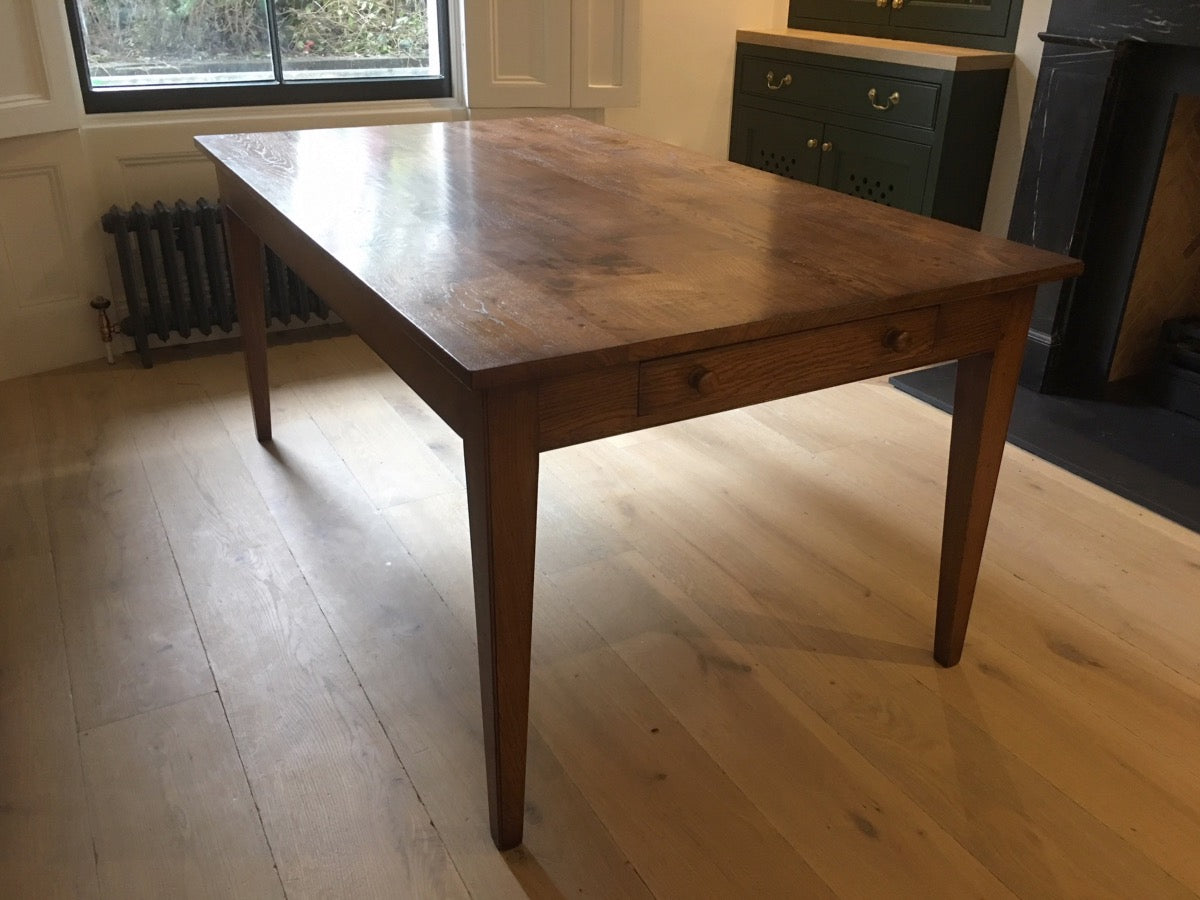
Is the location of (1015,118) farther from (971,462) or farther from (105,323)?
(105,323)

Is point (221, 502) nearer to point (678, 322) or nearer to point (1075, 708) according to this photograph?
point (678, 322)

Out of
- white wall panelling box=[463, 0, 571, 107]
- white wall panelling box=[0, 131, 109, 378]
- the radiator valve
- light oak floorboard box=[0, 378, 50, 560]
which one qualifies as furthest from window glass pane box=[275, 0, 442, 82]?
light oak floorboard box=[0, 378, 50, 560]

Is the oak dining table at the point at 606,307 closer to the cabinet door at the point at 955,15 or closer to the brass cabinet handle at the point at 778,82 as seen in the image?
the cabinet door at the point at 955,15

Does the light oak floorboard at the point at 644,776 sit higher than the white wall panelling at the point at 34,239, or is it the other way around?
the white wall panelling at the point at 34,239

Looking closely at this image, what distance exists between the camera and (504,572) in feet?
4.28

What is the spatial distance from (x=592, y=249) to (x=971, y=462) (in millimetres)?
746

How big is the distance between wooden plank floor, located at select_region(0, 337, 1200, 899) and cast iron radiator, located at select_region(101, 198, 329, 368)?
0.52 metres

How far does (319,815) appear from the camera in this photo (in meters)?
1.54

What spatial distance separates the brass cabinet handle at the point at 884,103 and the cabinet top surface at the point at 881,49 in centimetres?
10

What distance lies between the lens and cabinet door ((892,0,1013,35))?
3.14 metres

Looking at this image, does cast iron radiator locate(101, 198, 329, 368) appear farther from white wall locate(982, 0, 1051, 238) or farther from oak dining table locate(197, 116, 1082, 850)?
white wall locate(982, 0, 1051, 238)

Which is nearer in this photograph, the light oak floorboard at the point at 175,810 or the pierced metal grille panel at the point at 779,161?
the light oak floorboard at the point at 175,810

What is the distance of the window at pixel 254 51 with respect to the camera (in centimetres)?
308

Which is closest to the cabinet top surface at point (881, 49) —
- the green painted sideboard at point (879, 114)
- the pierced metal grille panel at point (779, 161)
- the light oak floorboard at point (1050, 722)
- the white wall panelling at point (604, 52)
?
the green painted sideboard at point (879, 114)
